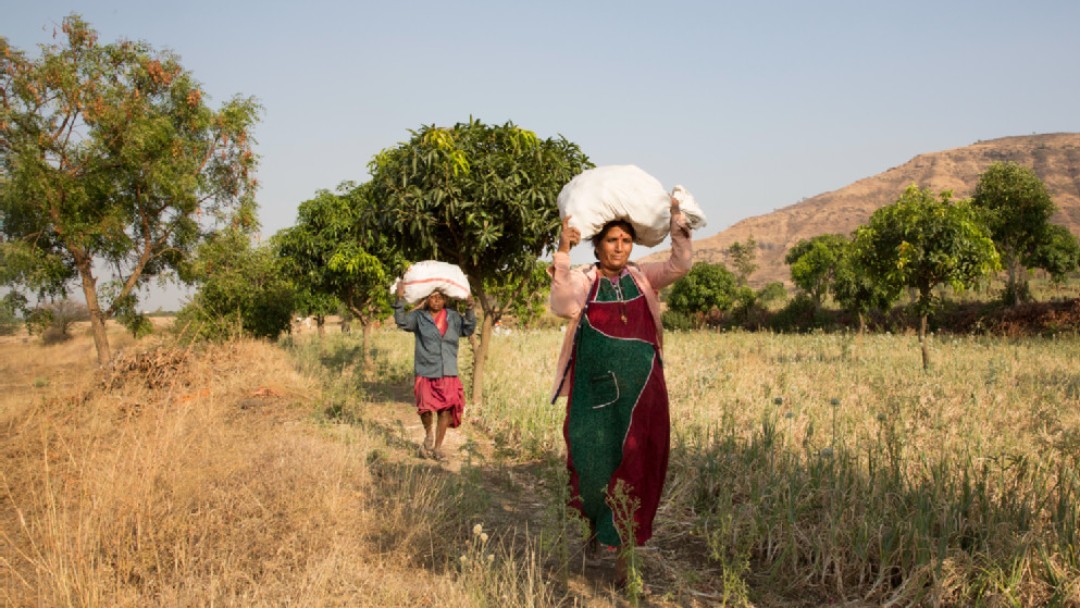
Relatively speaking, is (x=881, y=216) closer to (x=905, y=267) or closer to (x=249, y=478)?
(x=905, y=267)

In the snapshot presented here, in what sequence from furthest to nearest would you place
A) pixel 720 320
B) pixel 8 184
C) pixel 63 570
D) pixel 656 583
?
1. pixel 720 320
2. pixel 8 184
3. pixel 656 583
4. pixel 63 570

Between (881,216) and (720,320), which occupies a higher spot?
(881,216)

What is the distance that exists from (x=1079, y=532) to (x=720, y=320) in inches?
1239

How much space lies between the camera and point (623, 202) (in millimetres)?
3545

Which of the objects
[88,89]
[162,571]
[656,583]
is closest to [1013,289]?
[656,583]

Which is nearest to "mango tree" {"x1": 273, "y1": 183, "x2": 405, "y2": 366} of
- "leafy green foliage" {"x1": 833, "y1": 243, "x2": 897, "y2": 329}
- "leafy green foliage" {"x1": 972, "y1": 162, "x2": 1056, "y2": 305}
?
"leafy green foliage" {"x1": 833, "y1": 243, "x2": 897, "y2": 329}

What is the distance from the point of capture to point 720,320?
112 feet

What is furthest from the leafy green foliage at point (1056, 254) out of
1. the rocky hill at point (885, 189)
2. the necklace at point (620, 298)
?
the rocky hill at point (885, 189)

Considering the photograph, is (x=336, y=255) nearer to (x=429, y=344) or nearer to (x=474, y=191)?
(x=474, y=191)

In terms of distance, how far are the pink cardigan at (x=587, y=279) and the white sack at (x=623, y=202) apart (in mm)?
101

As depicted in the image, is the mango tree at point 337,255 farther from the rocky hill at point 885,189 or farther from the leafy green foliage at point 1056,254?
the rocky hill at point 885,189

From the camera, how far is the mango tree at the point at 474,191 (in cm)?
819

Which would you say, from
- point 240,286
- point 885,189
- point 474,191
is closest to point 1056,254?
point 474,191

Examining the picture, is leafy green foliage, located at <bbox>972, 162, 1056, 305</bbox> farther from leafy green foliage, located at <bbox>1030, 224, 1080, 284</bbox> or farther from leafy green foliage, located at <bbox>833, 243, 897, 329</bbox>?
leafy green foliage, located at <bbox>833, 243, 897, 329</bbox>
